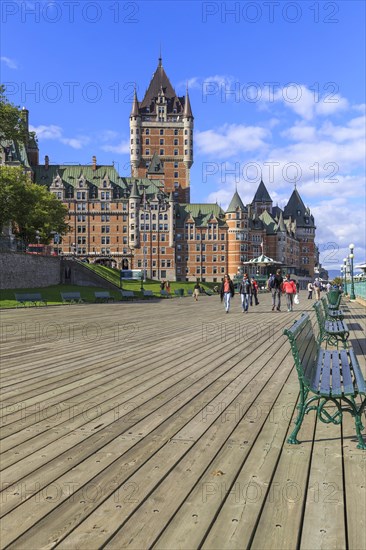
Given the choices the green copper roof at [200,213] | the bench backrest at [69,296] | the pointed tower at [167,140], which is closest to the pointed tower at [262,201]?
the green copper roof at [200,213]

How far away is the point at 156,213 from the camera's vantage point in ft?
339

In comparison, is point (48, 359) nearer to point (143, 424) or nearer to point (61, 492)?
point (143, 424)

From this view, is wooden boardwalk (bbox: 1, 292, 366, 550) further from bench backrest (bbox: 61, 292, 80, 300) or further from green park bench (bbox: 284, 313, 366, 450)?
bench backrest (bbox: 61, 292, 80, 300)

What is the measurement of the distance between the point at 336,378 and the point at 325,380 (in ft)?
0.42

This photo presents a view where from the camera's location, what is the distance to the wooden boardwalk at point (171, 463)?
3.08 m

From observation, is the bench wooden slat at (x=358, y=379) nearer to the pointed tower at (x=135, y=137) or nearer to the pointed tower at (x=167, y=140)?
the pointed tower at (x=167, y=140)

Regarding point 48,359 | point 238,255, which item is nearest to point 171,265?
point 238,255

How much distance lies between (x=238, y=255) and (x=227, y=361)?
98.4 m

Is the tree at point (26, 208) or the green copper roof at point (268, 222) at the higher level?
the green copper roof at point (268, 222)

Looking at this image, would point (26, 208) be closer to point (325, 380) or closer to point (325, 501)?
point (325, 380)

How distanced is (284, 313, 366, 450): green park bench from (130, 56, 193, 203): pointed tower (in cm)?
10997

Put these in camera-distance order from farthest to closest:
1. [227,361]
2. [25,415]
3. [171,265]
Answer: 1. [171,265]
2. [227,361]
3. [25,415]

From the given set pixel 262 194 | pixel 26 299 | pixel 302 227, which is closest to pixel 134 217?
pixel 262 194

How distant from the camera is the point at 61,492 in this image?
3.67m
